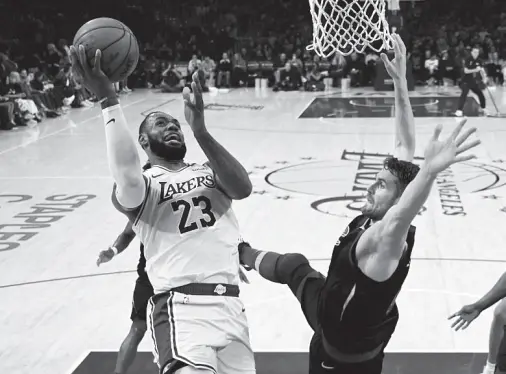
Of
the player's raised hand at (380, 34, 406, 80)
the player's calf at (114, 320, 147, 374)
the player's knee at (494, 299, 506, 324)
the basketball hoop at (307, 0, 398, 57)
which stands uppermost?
the player's raised hand at (380, 34, 406, 80)

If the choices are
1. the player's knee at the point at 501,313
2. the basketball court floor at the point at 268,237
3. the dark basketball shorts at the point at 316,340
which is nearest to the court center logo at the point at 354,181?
the basketball court floor at the point at 268,237

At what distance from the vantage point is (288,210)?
8.78 m

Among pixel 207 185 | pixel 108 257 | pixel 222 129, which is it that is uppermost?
pixel 207 185

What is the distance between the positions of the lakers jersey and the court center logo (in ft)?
16.9

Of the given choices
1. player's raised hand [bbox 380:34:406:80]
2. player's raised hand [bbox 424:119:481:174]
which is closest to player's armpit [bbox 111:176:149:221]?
player's raised hand [bbox 424:119:481:174]

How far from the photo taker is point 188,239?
345 centimetres

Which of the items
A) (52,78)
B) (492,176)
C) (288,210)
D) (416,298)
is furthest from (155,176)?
(52,78)

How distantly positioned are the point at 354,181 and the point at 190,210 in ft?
22.8

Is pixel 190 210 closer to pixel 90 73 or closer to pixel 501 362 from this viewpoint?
pixel 90 73

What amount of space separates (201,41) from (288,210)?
66.0 ft

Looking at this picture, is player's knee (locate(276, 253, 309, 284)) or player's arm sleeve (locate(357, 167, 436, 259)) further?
player's knee (locate(276, 253, 309, 284))

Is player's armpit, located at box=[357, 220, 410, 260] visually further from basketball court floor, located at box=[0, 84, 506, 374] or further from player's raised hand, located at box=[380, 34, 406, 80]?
basketball court floor, located at box=[0, 84, 506, 374]

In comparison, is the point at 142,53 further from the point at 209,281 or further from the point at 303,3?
the point at 209,281

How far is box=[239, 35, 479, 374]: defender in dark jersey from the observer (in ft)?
9.03
